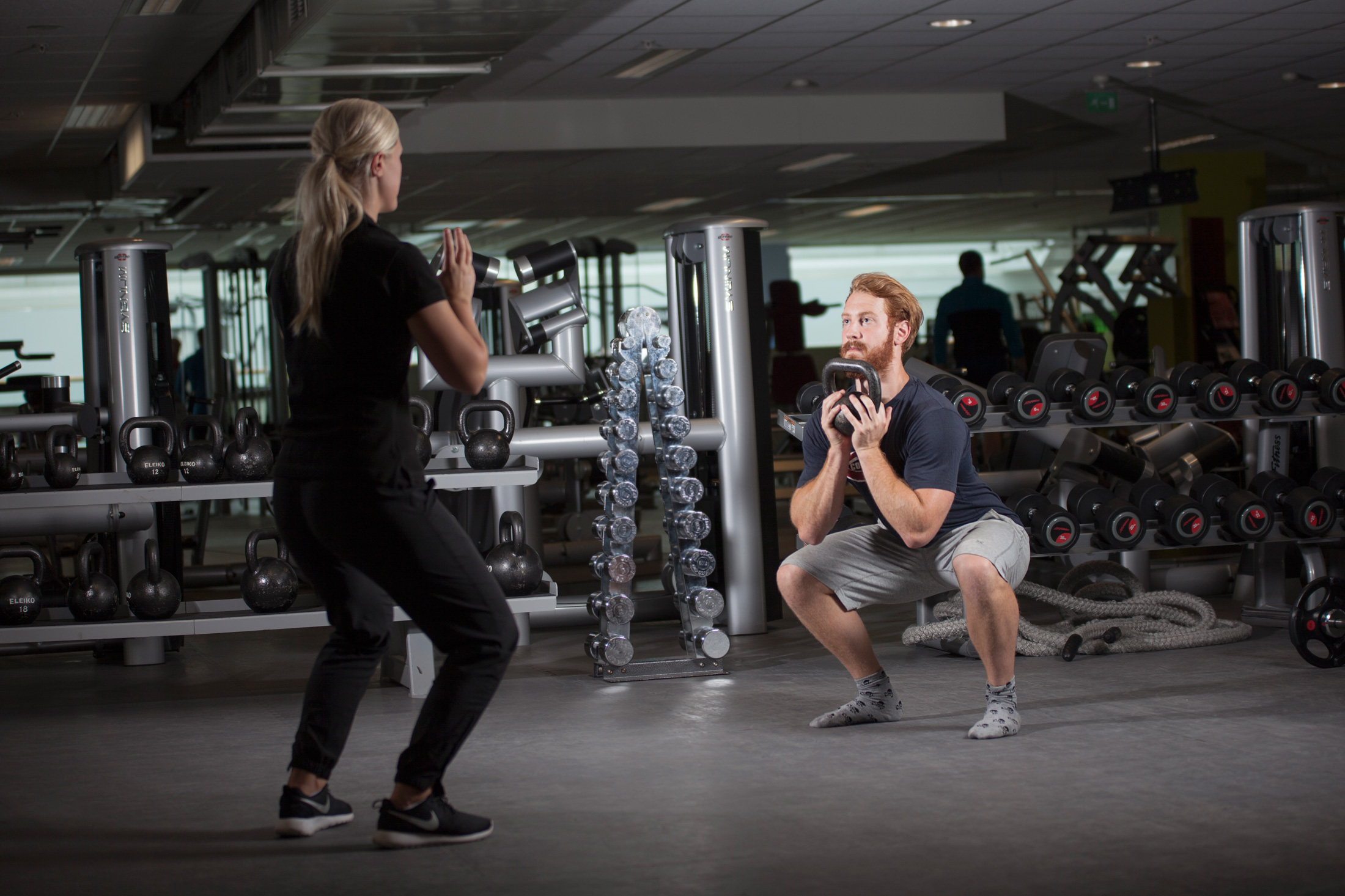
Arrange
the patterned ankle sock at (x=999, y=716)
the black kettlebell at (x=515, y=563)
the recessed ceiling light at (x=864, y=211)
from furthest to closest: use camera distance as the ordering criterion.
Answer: the recessed ceiling light at (x=864, y=211) < the black kettlebell at (x=515, y=563) < the patterned ankle sock at (x=999, y=716)

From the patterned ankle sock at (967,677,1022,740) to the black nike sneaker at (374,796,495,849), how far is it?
1.15 metres

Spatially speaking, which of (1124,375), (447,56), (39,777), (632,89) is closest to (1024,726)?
(1124,375)

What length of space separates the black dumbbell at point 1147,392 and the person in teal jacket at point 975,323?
313cm

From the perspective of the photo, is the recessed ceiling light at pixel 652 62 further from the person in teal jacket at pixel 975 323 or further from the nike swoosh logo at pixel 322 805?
the nike swoosh logo at pixel 322 805

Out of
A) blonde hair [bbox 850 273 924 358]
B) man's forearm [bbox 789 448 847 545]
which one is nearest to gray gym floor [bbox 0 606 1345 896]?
man's forearm [bbox 789 448 847 545]

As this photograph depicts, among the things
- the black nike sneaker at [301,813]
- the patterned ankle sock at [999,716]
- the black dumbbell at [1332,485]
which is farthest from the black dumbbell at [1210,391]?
the black nike sneaker at [301,813]

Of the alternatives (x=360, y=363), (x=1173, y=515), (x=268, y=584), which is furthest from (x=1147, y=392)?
(x=360, y=363)

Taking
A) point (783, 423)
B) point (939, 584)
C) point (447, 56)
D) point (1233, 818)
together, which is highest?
point (447, 56)

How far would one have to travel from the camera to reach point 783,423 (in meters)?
3.97

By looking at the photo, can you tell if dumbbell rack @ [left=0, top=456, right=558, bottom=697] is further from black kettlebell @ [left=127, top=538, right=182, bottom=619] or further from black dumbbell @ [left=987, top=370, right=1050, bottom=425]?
black dumbbell @ [left=987, top=370, right=1050, bottom=425]

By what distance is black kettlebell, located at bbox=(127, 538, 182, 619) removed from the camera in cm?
357

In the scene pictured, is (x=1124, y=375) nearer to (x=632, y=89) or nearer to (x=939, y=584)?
(x=939, y=584)

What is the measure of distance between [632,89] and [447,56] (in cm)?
274

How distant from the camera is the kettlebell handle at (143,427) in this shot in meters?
3.71
